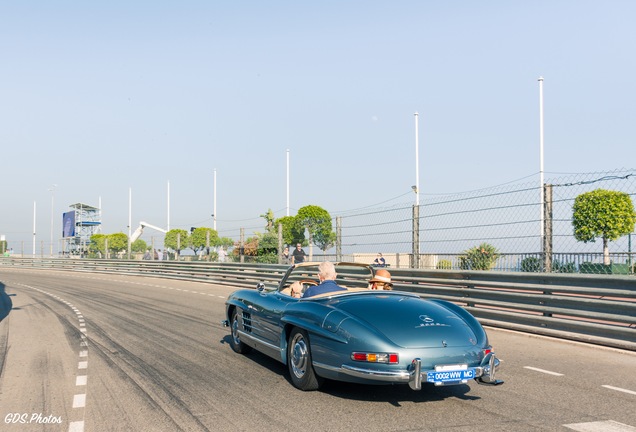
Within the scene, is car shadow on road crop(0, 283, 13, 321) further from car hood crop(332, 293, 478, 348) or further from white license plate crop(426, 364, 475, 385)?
white license plate crop(426, 364, 475, 385)

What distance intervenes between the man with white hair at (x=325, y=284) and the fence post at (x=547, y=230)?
4410 mm

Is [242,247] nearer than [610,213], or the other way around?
[610,213]

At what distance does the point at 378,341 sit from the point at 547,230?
18.3 ft

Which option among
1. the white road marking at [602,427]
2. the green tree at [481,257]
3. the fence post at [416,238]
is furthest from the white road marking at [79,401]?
the fence post at [416,238]

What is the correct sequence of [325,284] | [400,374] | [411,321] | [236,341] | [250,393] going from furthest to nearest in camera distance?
[236,341] → [325,284] → [250,393] → [411,321] → [400,374]

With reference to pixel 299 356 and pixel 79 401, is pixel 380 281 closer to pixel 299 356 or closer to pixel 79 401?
A: pixel 299 356

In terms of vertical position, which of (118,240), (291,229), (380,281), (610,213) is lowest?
(380,281)

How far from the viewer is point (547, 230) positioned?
9664 millimetres

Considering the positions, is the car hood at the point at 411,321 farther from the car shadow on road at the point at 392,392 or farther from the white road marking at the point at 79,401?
the white road marking at the point at 79,401

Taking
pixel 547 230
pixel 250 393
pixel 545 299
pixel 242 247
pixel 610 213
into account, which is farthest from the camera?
pixel 242 247

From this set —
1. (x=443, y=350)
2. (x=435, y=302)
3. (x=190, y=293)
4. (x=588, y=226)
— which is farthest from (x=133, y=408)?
(x=190, y=293)

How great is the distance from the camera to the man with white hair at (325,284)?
6.41 metres

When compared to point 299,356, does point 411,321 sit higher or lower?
higher

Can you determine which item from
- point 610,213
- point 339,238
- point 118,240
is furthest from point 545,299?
point 118,240
